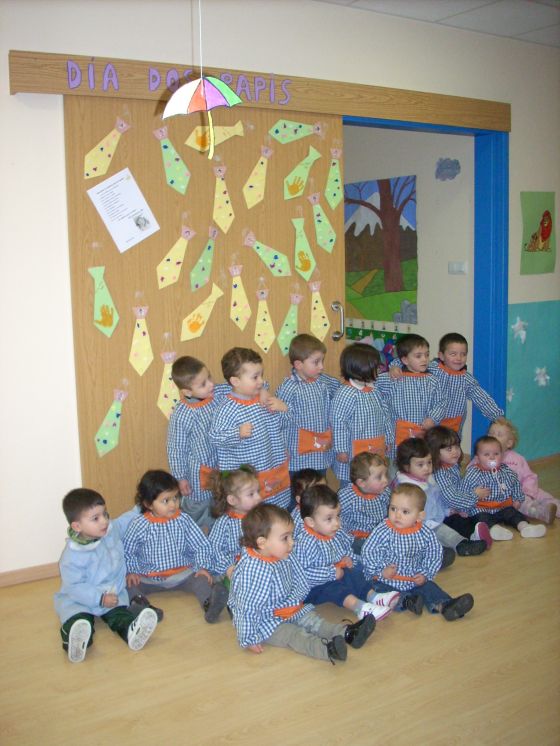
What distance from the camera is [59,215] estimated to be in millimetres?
3473

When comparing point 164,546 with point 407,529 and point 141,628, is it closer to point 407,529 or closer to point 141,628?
point 141,628

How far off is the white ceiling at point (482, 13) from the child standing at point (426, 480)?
7.32 ft

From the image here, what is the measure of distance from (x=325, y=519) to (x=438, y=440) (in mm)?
1082

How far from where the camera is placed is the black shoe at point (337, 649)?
2758 mm

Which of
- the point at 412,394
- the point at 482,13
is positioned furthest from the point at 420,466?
the point at 482,13

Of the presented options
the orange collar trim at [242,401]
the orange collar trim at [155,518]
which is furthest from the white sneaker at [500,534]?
the orange collar trim at [155,518]

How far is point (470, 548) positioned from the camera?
3.75m

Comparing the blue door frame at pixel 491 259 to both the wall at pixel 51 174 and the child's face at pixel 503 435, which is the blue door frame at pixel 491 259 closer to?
the child's face at pixel 503 435

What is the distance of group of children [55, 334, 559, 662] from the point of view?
2.94 m

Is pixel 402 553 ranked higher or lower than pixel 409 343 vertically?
lower

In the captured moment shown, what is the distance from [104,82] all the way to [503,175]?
2.55m

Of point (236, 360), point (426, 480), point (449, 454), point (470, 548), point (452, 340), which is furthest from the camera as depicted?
point (452, 340)

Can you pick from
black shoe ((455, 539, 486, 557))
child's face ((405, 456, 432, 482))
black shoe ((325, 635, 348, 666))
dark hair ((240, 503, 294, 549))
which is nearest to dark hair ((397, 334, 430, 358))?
child's face ((405, 456, 432, 482))

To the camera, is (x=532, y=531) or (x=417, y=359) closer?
(x=532, y=531)
